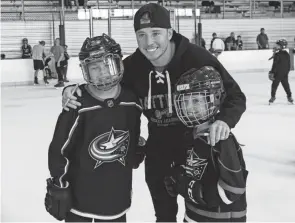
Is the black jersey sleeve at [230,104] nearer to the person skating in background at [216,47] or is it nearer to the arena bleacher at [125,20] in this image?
the arena bleacher at [125,20]

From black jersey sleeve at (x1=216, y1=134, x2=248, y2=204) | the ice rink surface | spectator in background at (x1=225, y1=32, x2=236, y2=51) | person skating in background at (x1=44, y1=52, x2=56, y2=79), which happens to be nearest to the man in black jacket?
black jersey sleeve at (x1=216, y1=134, x2=248, y2=204)

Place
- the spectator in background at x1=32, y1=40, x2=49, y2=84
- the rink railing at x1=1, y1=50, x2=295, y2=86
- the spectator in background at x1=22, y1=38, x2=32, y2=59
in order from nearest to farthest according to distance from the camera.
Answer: the spectator in background at x1=32, y1=40, x2=49, y2=84 → the rink railing at x1=1, y1=50, x2=295, y2=86 → the spectator in background at x1=22, y1=38, x2=32, y2=59

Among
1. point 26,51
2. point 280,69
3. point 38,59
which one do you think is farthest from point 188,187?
point 26,51

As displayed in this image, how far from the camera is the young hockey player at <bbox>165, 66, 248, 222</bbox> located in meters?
1.67

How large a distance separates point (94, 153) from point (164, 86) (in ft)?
1.43

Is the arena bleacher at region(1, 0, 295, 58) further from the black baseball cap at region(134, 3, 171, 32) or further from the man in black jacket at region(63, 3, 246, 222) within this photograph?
the black baseball cap at region(134, 3, 171, 32)

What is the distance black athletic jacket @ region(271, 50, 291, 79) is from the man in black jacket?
6244 millimetres

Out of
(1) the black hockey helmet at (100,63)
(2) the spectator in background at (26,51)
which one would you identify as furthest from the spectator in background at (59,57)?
(1) the black hockey helmet at (100,63)

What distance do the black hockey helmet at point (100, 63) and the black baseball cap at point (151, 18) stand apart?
179 millimetres

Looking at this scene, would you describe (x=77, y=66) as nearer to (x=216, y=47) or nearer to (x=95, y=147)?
(x=216, y=47)

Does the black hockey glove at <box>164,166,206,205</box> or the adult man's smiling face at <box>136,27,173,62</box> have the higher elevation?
the adult man's smiling face at <box>136,27,173,62</box>

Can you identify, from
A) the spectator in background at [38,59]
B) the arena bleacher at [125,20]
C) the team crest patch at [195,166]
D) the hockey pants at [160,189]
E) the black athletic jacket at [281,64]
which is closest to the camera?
the team crest patch at [195,166]

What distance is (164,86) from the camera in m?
2.11

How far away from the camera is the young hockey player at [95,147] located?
1845 mm
